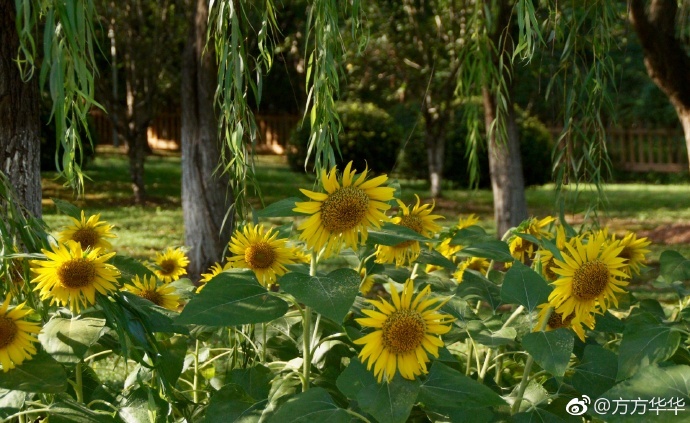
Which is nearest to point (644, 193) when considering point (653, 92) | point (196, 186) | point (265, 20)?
point (653, 92)

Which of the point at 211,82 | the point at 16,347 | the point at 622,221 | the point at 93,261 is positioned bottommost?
the point at 622,221

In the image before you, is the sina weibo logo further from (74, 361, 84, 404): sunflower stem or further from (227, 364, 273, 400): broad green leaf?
(74, 361, 84, 404): sunflower stem

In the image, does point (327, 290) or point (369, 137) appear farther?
point (369, 137)

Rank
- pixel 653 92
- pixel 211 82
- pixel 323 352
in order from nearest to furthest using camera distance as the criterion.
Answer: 1. pixel 323 352
2. pixel 211 82
3. pixel 653 92

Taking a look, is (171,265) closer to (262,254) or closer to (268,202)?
(262,254)

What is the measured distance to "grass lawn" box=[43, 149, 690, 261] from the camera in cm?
1016

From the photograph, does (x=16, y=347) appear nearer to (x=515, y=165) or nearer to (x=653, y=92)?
(x=515, y=165)

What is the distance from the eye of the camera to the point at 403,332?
207 cm

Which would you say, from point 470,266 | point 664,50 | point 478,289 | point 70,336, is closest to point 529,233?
point 478,289

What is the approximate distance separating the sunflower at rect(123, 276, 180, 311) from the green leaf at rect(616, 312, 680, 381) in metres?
1.21

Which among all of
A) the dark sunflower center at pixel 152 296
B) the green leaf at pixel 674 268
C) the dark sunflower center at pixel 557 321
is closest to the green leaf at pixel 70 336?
the dark sunflower center at pixel 152 296

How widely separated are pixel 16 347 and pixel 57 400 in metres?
0.19

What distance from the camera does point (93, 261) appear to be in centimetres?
227

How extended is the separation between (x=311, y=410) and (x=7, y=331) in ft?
2.35
